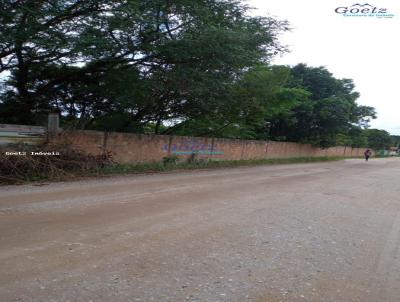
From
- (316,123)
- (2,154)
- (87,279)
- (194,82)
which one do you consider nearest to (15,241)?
(87,279)

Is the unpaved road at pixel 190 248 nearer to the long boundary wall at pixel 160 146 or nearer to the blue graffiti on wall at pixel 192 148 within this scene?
the long boundary wall at pixel 160 146

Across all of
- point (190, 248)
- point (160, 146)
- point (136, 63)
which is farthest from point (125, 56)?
point (190, 248)

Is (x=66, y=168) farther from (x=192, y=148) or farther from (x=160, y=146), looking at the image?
(x=192, y=148)

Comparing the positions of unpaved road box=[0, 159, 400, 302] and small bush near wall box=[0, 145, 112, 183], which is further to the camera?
small bush near wall box=[0, 145, 112, 183]

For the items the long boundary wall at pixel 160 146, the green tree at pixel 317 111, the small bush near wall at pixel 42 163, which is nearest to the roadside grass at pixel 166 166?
the long boundary wall at pixel 160 146

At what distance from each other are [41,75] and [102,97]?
2.80m

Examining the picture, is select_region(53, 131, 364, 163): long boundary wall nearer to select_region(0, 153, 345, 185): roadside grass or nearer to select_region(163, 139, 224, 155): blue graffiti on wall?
select_region(163, 139, 224, 155): blue graffiti on wall

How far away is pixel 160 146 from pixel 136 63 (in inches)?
180

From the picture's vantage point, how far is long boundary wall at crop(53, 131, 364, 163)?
15.0m

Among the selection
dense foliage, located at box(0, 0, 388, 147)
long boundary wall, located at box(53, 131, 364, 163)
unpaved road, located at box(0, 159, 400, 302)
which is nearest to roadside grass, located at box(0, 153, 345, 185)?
long boundary wall, located at box(53, 131, 364, 163)

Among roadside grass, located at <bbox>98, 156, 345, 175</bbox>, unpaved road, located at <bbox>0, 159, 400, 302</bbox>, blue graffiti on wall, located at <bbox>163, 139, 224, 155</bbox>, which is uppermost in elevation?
blue graffiti on wall, located at <bbox>163, 139, 224, 155</bbox>

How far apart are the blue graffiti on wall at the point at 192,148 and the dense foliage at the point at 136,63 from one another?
1.35 meters

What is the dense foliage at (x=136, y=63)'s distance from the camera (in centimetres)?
1298

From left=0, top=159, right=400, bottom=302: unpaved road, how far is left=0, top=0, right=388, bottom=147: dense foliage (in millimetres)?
6013
